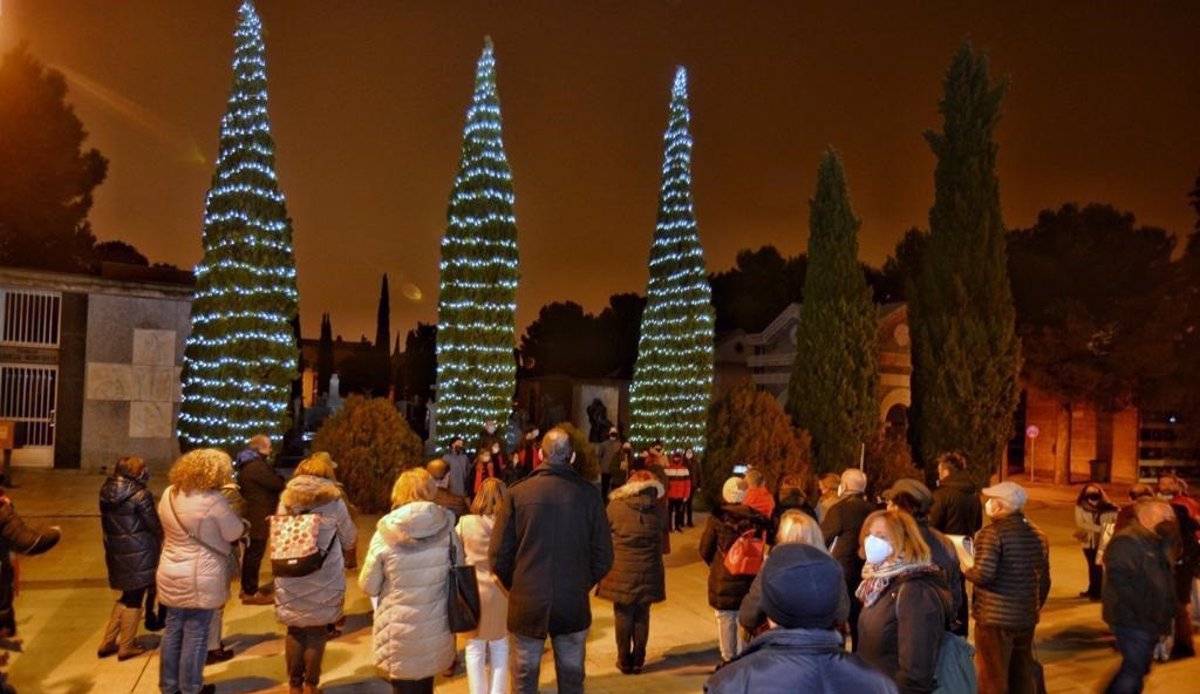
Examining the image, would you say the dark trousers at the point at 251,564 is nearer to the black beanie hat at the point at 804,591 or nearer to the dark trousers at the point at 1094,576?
the black beanie hat at the point at 804,591

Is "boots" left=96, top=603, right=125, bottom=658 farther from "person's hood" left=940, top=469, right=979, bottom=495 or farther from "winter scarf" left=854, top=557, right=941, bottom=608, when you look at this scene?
"person's hood" left=940, top=469, right=979, bottom=495

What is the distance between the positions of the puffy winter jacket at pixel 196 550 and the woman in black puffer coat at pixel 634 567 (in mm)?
2773

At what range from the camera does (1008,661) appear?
5656 millimetres

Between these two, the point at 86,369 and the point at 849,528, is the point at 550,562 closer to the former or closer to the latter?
the point at 849,528

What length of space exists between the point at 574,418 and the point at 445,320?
8.53m

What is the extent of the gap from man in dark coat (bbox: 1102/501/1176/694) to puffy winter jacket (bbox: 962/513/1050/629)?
99 cm

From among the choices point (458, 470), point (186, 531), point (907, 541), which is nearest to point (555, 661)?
point (907, 541)

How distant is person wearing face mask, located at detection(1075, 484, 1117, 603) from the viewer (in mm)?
9648

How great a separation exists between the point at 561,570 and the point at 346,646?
325 centimetres

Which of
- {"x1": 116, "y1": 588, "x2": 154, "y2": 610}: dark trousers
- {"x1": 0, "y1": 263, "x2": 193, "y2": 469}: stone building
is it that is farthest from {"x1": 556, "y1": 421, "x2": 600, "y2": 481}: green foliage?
{"x1": 0, "y1": 263, "x2": 193, "y2": 469}: stone building

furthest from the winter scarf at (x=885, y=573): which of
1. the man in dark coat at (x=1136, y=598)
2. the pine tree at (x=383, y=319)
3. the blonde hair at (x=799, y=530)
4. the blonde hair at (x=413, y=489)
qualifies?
the pine tree at (x=383, y=319)

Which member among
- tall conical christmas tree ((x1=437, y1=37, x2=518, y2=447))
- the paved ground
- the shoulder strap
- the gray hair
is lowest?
the paved ground

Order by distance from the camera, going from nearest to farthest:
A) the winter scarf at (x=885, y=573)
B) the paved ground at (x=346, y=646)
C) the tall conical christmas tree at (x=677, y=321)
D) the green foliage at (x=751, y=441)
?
the winter scarf at (x=885, y=573) → the paved ground at (x=346, y=646) → the green foliage at (x=751, y=441) → the tall conical christmas tree at (x=677, y=321)

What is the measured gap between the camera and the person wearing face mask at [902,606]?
386 centimetres
